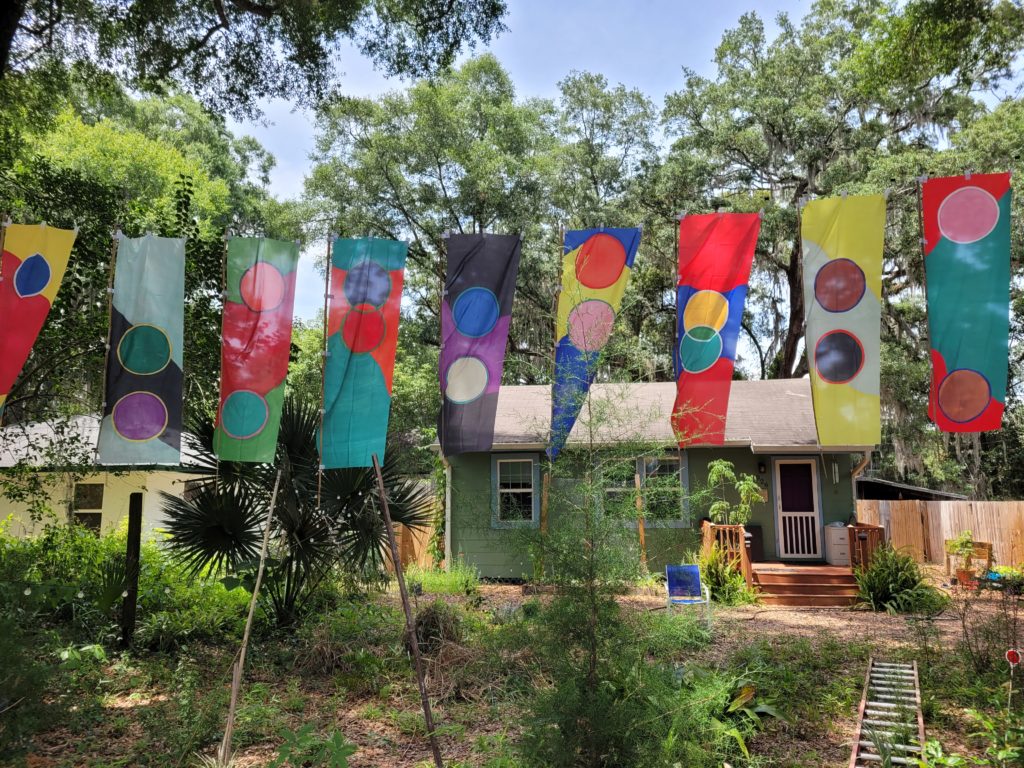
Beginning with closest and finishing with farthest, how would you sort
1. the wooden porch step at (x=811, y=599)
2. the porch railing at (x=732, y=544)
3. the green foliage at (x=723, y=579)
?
1. the green foliage at (x=723, y=579)
2. the wooden porch step at (x=811, y=599)
3. the porch railing at (x=732, y=544)

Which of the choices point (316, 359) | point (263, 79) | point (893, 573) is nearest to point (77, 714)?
point (263, 79)

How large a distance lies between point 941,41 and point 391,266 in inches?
320

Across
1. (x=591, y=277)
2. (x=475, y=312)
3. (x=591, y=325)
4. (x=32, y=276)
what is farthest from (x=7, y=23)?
(x=591, y=325)

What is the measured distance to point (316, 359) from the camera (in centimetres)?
2316

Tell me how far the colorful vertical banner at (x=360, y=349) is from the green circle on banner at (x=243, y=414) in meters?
0.67

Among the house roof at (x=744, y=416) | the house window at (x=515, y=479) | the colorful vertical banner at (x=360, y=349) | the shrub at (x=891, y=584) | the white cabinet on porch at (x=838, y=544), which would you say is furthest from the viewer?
the house window at (x=515, y=479)

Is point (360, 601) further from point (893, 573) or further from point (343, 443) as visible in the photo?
point (893, 573)

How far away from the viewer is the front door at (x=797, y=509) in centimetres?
1388

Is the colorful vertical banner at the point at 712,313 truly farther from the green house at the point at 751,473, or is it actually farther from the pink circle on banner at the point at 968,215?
the green house at the point at 751,473

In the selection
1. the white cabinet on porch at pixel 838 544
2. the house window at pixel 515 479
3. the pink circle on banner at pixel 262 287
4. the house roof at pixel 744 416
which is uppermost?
the pink circle on banner at pixel 262 287

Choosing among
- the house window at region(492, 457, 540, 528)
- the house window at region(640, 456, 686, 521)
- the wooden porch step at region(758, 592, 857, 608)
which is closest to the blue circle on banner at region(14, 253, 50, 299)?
the house window at region(640, 456, 686, 521)

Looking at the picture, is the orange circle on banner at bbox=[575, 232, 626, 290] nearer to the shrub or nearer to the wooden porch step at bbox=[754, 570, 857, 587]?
the wooden porch step at bbox=[754, 570, 857, 587]

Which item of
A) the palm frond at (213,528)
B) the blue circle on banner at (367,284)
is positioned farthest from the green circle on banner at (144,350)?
the blue circle on banner at (367,284)

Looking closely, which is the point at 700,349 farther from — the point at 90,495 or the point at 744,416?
the point at 90,495
